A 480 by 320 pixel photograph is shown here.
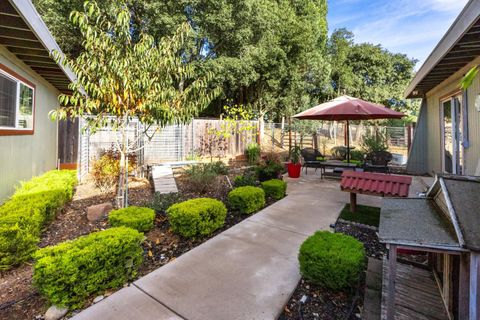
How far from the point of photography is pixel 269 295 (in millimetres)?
2133

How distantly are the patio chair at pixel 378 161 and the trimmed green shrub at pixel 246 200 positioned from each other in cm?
391

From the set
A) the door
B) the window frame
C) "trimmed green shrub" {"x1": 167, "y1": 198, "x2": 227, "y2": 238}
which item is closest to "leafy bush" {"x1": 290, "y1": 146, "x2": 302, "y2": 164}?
the door

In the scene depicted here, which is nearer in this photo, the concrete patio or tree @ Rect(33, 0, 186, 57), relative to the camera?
the concrete patio

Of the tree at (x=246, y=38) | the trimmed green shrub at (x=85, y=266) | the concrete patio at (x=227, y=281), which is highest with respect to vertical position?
the tree at (x=246, y=38)

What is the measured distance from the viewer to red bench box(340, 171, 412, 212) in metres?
3.86

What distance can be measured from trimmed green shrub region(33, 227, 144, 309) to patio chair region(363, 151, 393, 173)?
6.33 m

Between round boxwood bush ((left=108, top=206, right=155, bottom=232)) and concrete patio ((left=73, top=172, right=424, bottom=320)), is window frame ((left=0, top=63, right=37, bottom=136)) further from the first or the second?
concrete patio ((left=73, top=172, right=424, bottom=320))

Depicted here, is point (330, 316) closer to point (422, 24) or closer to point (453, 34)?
point (453, 34)

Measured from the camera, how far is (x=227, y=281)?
2.31 m

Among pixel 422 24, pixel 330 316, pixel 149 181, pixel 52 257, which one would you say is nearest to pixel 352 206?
pixel 330 316

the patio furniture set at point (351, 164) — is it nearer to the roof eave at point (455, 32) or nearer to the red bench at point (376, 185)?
the red bench at point (376, 185)

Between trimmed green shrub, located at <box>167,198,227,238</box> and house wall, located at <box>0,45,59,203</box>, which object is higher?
house wall, located at <box>0,45,59,203</box>

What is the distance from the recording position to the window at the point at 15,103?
158 inches

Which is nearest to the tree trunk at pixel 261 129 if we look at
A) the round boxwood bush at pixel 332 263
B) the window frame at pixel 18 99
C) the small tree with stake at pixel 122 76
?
the small tree with stake at pixel 122 76
